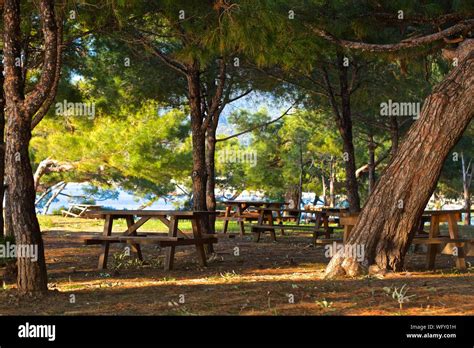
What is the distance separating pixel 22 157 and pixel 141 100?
36.6 feet

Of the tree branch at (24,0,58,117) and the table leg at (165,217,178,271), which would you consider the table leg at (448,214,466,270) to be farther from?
the tree branch at (24,0,58,117)

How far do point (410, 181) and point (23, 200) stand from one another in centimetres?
450

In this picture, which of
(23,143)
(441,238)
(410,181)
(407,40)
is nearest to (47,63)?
(23,143)

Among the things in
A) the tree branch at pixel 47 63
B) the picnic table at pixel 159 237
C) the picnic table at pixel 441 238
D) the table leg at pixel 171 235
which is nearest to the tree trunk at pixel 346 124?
the picnic table at pixel 441 238

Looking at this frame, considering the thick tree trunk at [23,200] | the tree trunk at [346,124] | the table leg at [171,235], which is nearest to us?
the thick tree trunk at [23,200]

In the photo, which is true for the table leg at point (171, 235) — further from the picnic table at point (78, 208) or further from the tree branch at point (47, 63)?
the picnic table at point (78, 208)

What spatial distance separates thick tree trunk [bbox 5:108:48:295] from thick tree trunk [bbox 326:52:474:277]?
3.37m

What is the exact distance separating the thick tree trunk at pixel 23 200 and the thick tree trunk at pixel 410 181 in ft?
11.1

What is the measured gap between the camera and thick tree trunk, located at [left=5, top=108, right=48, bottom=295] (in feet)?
23.6

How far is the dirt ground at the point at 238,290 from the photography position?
6.19 metres

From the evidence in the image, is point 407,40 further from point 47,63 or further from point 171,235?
point 47,63

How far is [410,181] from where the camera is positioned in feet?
28.9

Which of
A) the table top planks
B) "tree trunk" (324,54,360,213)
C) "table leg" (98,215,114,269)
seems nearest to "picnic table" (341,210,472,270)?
the table top planks
